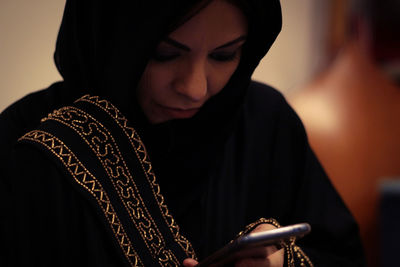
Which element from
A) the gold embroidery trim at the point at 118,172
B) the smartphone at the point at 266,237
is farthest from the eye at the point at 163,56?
the smartphone at the point at 266,237

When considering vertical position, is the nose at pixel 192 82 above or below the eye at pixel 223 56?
below

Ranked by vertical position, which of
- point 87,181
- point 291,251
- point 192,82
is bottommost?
point 291,251

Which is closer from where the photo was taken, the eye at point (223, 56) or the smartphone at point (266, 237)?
the smartphone at point (266, 237)

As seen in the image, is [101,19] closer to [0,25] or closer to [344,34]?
[0,25]

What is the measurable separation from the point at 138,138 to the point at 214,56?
5.7 inches

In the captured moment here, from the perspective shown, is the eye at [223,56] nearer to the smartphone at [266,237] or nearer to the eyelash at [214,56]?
the eyelash at [214,56]

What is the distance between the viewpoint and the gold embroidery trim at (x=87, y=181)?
2.14 feet

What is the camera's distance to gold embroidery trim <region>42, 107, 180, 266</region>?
69 centimetres

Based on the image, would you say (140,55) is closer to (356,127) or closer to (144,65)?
(144,65)

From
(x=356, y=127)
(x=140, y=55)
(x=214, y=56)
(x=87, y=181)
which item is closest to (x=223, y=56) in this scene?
(x=214, y=56)

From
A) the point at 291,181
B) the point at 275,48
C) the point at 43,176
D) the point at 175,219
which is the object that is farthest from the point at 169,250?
the point at 275,48

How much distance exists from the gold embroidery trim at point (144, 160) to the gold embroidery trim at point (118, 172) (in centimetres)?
2

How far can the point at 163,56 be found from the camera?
66cm

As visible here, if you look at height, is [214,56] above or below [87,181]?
above
